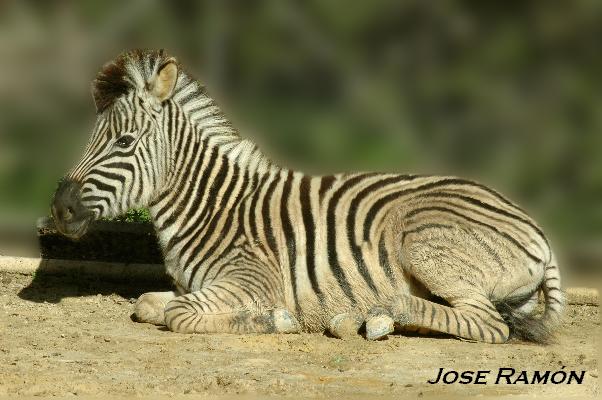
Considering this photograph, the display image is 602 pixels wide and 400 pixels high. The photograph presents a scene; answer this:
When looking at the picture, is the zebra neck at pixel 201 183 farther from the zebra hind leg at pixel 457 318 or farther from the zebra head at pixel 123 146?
the zebra hind leg at pixel 457 318

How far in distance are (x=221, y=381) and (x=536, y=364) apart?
2007 millimetres

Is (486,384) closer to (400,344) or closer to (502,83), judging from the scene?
(400,344)

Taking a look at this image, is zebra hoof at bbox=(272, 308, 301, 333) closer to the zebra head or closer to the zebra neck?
the zebra neck

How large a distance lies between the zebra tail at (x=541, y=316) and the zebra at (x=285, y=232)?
0.03ft

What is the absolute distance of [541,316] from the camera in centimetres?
630

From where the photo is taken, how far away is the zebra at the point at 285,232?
599 centimetres

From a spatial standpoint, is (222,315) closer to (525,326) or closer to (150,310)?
(150,310)

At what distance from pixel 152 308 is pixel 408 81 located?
12.0 ft

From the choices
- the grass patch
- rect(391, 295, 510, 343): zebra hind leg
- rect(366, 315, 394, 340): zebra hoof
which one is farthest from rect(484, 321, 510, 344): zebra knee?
the grass patch

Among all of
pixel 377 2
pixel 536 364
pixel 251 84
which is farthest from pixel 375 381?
pixel 377 2

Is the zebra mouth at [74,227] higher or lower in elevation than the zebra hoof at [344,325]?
higher

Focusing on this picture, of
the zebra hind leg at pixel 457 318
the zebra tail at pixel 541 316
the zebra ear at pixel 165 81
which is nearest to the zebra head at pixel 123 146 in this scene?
the zebra ear at pixel 165 81

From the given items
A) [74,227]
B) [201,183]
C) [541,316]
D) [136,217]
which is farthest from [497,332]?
[136,217]

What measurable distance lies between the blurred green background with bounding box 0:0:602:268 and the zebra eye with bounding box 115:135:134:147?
1.91 m
